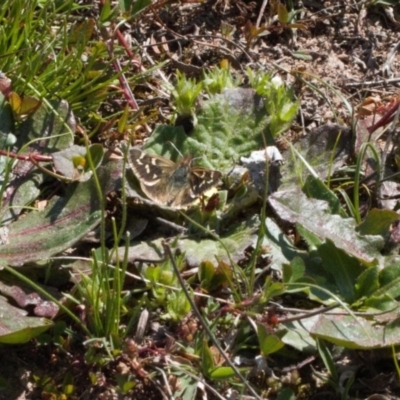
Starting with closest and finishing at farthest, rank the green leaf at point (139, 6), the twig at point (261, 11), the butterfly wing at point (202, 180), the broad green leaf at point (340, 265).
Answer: the broad green leaf at point (340, 265) → the butterfly wing at point (202, 180) → the green leaf at point (139, 6) → the twig at point (261, 11)

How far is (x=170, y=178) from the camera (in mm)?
2861

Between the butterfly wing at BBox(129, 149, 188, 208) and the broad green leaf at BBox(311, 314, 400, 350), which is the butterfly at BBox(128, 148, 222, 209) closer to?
the butterfly wing at BBox(129, 149, 188, 208)

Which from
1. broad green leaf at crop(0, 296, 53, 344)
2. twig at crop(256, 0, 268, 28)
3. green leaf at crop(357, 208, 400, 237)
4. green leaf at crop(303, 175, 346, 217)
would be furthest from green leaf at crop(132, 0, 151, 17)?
broad green leaf at crop(0, 296, 53, 344)

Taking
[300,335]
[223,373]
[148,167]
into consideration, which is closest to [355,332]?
[300,335]

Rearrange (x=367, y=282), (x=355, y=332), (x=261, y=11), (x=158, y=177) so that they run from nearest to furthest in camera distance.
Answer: (x=355, y=332) < (x=367, y=282) < (x=158, y=177) < (x=261, y=11)

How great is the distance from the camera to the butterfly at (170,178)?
281 centimetres

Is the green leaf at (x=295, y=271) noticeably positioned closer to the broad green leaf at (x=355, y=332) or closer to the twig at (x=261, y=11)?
the broad green leaf at (x=355, y=332)

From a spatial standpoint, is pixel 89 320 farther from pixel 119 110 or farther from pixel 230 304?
pixel 119 110

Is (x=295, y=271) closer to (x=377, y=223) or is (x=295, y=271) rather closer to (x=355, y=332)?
(x=355, y=332)

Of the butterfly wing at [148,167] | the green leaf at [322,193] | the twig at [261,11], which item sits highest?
the twig at [261,11]

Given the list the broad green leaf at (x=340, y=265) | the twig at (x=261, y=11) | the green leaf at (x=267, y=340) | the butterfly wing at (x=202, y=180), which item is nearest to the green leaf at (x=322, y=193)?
the broad green leaf at (x=340, y=265)

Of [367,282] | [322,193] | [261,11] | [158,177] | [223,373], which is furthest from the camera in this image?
[261,11]

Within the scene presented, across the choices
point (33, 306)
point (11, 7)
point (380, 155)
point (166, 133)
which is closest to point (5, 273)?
point (33, 306)

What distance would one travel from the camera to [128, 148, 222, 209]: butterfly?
9.23ft
